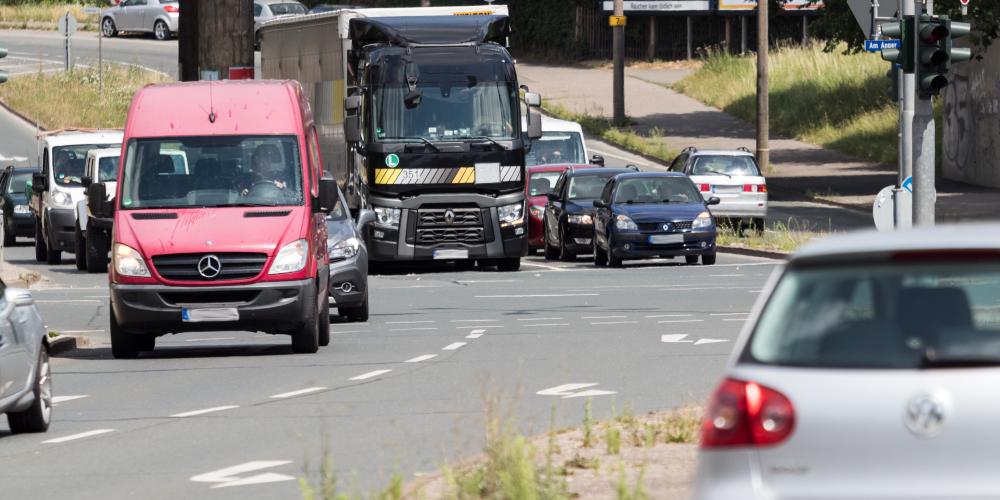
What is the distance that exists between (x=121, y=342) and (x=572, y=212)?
15650 mm

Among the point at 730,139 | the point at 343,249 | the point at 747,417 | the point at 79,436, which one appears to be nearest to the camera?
the point at 747,417

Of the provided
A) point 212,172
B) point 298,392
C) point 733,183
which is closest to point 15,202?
point 733,183

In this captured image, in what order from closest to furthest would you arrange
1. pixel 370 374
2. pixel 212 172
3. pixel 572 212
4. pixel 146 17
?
pixel 370 374 → pixel 212 172 → pixel 572 212 → pixel 146 17

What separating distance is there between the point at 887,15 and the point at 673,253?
5222mm

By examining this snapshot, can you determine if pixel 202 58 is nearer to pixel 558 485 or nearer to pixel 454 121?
pixel 454 121

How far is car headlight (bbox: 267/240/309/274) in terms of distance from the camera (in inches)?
666

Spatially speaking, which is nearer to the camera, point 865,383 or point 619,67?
point 865,383

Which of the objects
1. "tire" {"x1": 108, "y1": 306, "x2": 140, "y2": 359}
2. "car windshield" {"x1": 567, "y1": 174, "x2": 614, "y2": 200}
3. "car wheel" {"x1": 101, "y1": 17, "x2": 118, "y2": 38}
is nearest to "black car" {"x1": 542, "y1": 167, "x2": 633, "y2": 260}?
"car windshield" {"x1": 567, "y1": 174, "x2": 614, "y2": 200}

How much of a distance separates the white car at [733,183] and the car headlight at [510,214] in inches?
241

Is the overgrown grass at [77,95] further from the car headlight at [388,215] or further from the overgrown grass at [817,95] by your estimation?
the car headlight at [388,215]

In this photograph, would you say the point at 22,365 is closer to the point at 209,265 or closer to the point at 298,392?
the point at 298,392

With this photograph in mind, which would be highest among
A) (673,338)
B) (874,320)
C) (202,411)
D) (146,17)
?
(146,17)

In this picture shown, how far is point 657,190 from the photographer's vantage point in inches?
1222

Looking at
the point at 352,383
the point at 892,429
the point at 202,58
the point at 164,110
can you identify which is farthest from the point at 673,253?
the point at 892,429
